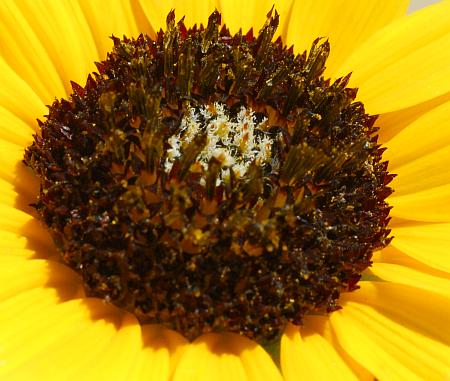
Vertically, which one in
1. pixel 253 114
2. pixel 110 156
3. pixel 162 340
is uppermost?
pixel 253 114

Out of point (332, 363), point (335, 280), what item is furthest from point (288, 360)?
point (335, 280)

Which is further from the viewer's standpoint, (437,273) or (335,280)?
(437,273)

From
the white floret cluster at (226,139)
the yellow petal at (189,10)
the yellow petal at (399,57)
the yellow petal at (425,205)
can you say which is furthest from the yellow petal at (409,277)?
the yellow petal at (189,10)

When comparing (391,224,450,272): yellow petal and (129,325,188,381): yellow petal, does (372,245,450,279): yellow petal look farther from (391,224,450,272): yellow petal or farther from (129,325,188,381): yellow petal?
(129,325,188,381): yellow petal

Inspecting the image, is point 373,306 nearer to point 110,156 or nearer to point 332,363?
point 332,363

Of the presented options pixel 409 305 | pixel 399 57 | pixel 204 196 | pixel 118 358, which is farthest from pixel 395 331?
pixel 399 57

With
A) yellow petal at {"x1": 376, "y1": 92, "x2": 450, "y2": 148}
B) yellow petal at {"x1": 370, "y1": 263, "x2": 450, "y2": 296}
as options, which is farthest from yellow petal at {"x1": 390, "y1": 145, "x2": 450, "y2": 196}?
yellow petal at {"x1": 370, "y1": 263, "x2": 450, "y2": 296}

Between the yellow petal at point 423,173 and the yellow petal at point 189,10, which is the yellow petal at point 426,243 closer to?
the yellow petal at point 423,173
